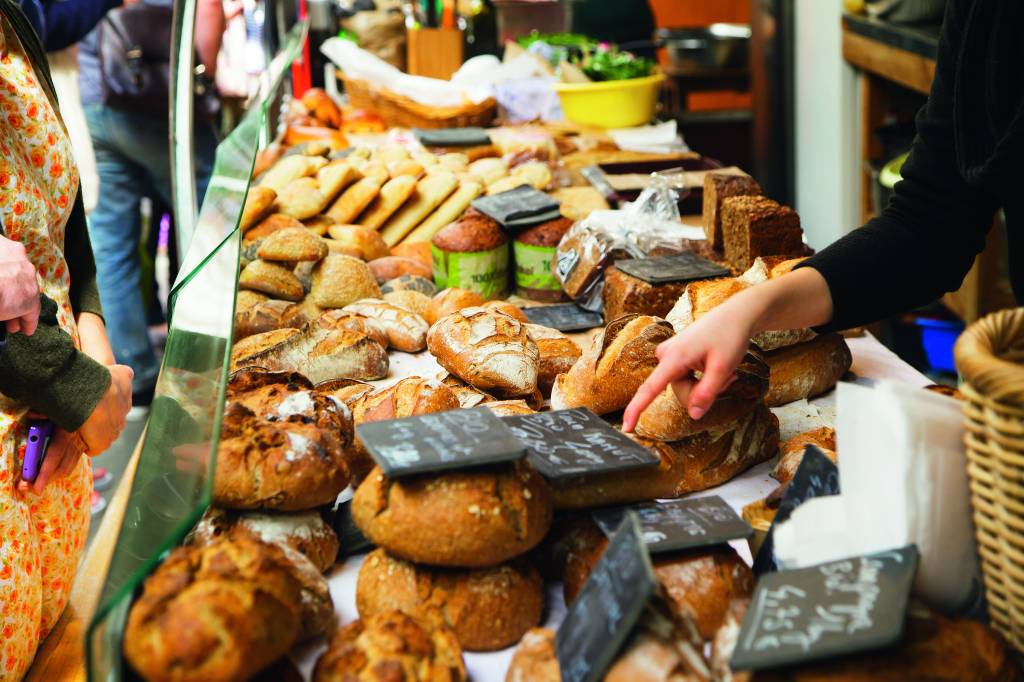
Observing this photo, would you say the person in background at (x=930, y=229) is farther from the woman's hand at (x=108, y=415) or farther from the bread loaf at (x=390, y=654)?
the woman's hand at (x=108, y=415)

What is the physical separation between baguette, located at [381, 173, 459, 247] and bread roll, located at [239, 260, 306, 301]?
0.67 m

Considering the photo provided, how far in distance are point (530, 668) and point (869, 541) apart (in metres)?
0.40

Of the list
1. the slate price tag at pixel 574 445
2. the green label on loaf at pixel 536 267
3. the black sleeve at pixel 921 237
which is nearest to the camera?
the slate price tag at pixel 574 445

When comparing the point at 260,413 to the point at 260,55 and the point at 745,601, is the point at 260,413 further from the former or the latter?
the point at 260,55

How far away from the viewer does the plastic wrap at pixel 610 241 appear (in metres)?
2.50

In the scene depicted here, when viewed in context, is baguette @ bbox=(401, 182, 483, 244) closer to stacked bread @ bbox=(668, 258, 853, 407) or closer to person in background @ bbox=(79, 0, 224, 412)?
stacked bread @ bbox=(668, 258, 853, 407)

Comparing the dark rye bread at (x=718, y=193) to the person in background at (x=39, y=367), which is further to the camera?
the dark rye bread at (x=718, y=193)

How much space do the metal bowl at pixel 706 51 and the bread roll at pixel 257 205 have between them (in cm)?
460

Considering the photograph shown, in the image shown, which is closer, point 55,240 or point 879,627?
point 879,627

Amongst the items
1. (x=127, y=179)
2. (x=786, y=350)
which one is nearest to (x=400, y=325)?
(x=786, y=350)

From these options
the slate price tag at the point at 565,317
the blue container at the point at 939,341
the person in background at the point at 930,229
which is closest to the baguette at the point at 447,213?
the slate price tag at the point at 565,317

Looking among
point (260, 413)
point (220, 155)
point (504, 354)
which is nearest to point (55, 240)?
point (220, 155)

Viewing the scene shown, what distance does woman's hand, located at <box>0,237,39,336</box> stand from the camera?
1.53m

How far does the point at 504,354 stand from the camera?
1872 millimetres
